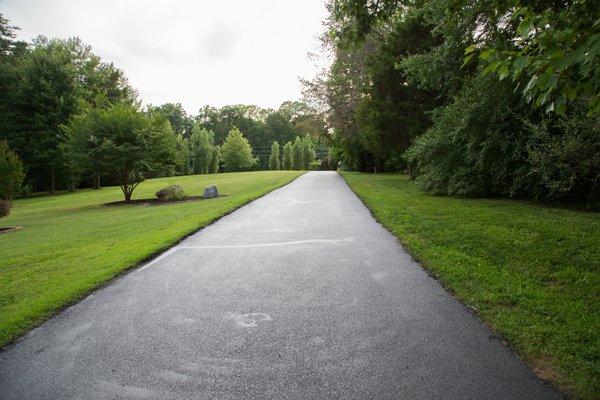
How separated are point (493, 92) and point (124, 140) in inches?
662

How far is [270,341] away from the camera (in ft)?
10.4

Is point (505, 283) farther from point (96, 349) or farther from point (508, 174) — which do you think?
point (508, 174)

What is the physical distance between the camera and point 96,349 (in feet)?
10.4

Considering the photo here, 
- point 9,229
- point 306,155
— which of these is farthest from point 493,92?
point 306,155

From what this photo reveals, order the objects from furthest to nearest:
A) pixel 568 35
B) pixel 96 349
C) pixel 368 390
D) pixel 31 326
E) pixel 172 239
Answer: pixel 172 239
pixel 31 326
pixel 96 349
pixel 568 35
pixel 368 390

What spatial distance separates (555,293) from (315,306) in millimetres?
2774

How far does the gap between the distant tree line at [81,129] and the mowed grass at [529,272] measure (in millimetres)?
14261

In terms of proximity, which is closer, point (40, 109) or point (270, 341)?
point (270, 341)

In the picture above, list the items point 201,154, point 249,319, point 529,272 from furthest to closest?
1. point 201,154
2. point 529,272
3. point 249,319

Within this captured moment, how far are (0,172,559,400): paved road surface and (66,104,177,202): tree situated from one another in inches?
537

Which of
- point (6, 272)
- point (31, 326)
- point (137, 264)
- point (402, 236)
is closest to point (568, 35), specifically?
point (402, 236)

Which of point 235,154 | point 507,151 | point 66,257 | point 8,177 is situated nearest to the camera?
point 66,257

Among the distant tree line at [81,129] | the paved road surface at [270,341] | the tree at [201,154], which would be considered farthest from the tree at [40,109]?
the paved road surface at [270,341]

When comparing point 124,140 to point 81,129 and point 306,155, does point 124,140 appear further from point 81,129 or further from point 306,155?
point 306,155
